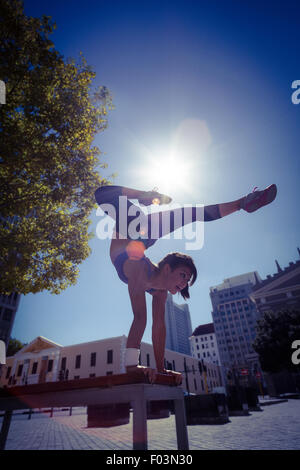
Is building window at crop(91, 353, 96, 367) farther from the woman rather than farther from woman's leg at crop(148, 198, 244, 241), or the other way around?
woman's leg at crop(148, 198, 244, 241)

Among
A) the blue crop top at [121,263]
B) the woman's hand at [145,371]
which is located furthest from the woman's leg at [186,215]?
the woman's hand at [145,371]

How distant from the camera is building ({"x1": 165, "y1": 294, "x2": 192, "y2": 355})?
133 m

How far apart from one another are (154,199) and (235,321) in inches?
4020

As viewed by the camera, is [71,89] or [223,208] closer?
[223,208]

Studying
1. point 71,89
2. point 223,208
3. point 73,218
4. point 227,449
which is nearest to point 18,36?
point 71,89

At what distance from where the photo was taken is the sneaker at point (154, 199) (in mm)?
2689

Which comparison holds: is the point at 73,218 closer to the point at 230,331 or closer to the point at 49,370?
the point at 49,370

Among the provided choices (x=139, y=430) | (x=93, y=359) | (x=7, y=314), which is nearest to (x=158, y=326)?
(x=139, y=430)

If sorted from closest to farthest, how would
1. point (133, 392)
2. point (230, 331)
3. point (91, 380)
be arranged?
point (133, 392) → point (91, 380) → point (230, 331)

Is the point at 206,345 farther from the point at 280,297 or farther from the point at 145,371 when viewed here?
the point at 145,371

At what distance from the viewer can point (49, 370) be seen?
36531 mm

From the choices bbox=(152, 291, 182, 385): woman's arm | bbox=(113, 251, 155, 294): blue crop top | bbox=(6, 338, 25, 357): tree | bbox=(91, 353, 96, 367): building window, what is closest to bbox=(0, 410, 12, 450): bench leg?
bbox=(152, 291, 182, 385): woman's arm

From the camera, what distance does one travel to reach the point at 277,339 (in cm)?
3144

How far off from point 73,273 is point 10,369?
4376cm
